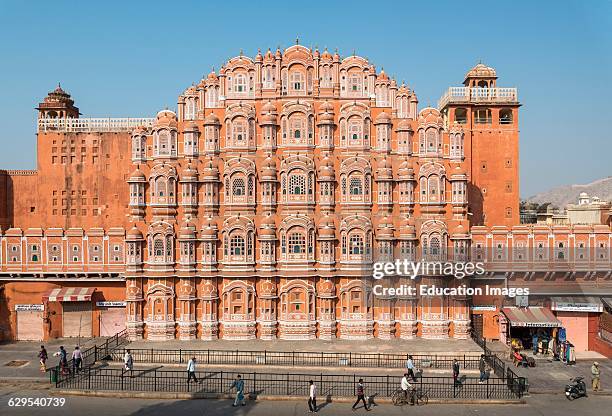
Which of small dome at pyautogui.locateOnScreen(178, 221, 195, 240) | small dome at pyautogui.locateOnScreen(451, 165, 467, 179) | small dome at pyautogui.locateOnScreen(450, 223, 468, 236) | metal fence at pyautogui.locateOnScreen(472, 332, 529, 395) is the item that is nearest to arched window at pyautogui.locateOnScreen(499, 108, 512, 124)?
small dome at pyautogui.locateOnScreen(451, 165, 467, 179)

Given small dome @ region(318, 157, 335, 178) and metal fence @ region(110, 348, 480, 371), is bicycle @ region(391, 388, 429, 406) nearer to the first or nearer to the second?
metal fence @ region(110, 348, 480, 371)

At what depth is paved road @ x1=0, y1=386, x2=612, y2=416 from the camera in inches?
1129

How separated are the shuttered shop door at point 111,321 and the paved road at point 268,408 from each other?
1402cm

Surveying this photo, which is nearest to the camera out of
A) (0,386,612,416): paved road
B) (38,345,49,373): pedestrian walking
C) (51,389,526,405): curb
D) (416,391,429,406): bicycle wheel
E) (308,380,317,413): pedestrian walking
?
(308,380,317,413): pedestrian walking

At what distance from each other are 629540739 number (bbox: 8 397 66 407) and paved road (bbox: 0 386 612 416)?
319mm

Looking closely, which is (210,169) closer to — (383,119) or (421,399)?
(383,119)

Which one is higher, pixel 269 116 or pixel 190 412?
pixel 269 116

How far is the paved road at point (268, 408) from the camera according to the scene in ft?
94.1

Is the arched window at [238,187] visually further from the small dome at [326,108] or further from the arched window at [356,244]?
the arched window at [356,244]

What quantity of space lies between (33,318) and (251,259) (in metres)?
18.5

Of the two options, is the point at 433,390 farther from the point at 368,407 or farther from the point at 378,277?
the point at 378,277

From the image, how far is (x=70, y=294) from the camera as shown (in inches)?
1729

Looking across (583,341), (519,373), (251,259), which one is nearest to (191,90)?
(251,259)

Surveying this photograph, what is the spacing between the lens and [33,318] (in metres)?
44.9
